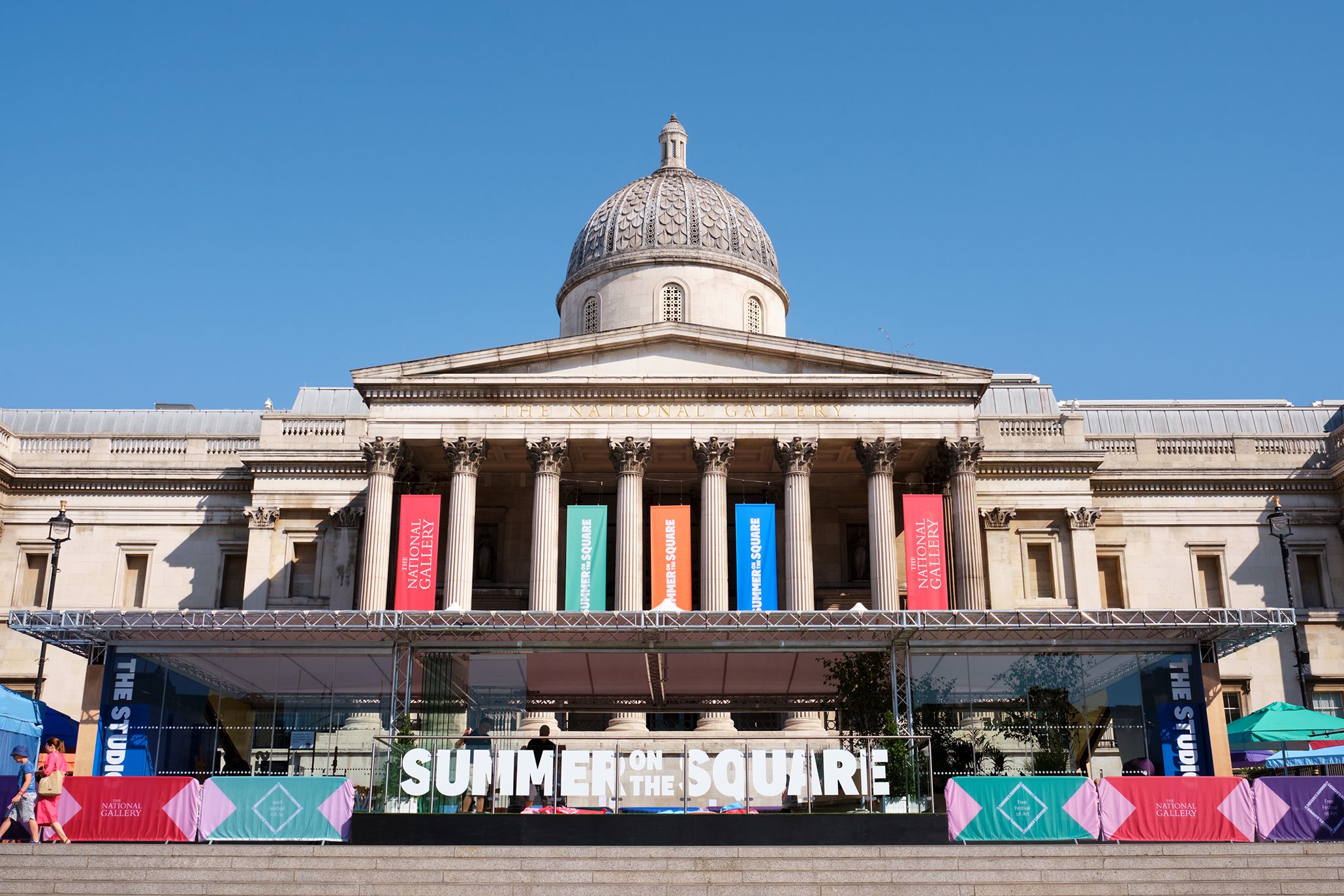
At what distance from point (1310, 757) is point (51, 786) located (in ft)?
90.3

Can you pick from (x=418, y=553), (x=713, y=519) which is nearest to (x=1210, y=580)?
(x=713, y=519)

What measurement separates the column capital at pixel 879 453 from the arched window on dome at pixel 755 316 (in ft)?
33.7

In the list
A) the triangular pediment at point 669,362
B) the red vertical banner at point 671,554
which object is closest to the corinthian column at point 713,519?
the red vertical banner at point 671,554

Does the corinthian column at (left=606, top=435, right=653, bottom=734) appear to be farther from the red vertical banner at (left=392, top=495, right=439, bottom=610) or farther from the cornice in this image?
the red vertical banner at (left=392, top=495, right=439, bottom=610)

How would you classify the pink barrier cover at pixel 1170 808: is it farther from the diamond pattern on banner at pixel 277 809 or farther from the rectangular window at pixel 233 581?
the rectangular window at pixel 233 581

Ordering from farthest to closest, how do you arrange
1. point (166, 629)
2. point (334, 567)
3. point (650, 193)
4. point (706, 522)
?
point (650, 193), point (334, 567), point (706, 522), point (166, 629)

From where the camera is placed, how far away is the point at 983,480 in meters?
48.0

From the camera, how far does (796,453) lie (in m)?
41.6

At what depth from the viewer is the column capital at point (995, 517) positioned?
47.4 meters

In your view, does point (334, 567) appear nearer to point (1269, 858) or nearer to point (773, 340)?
point (773, 340)

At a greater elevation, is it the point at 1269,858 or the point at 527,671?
the point at 527,671

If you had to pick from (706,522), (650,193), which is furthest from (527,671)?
(650,193)

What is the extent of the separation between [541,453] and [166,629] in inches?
607

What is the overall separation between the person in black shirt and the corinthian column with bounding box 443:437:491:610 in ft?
49.3
